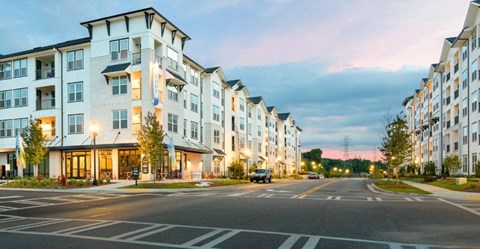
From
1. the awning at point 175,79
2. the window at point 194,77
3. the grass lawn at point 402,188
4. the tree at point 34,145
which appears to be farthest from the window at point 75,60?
the grass lawn at point 402,188

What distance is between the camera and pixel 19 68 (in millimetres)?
48281

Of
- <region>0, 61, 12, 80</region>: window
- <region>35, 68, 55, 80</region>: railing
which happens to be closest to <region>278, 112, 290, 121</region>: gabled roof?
<region>35, 68, 55, 80</region>: railing

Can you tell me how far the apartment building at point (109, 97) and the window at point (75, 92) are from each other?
11 cm

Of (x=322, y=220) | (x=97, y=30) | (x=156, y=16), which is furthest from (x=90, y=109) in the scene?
(x=322, y=220)

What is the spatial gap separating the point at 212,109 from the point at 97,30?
18919mm

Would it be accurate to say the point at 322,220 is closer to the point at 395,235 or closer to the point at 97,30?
the point at 395,235

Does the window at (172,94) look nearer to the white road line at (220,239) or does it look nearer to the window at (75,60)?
the window at (75,60)

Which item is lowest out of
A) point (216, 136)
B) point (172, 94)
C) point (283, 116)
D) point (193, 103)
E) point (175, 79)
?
point (216, 136)

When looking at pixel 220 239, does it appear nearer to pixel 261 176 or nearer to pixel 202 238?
pixel 202 238

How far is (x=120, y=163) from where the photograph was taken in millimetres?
40781

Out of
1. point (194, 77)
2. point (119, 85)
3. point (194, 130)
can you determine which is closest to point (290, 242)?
point (119, 85)

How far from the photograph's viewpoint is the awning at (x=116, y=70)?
130ft

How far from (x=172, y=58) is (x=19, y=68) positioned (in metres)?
19.2

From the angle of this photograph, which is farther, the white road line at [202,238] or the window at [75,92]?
the window at [75,92]
